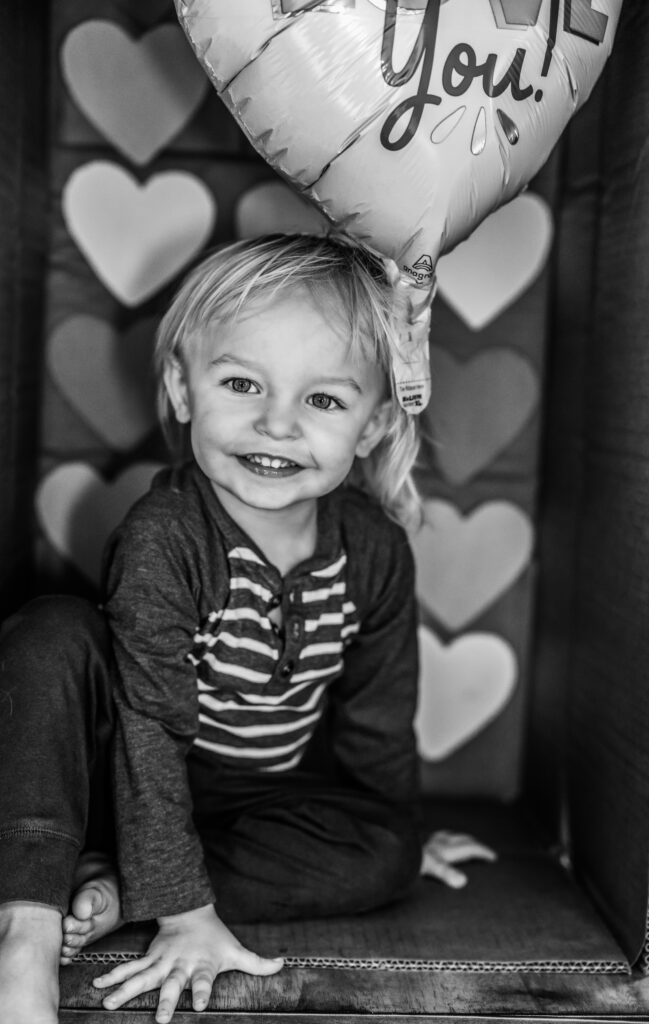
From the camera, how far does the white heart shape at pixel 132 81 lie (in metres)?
1.26

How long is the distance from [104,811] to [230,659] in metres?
0.20

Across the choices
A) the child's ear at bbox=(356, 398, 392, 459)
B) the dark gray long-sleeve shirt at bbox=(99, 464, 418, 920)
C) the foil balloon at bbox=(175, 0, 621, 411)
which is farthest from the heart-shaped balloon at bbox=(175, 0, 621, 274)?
the dark gray long-sleeve shirt at bbox=(99, 464, 418, 920)

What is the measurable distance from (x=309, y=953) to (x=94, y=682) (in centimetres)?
33

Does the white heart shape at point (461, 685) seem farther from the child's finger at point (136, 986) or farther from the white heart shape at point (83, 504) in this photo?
the child's finger at point (136, 986)

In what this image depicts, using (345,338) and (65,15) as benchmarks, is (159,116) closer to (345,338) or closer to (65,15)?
(65,15)

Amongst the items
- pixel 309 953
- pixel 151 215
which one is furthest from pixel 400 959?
pixel 151 215

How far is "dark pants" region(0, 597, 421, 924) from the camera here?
0.92 meters

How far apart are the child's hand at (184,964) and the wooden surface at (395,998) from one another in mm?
11

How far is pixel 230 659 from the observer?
43.4 inches

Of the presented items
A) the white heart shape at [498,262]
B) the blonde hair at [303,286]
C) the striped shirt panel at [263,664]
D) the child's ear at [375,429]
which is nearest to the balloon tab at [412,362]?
the blonde hair at [303,286]

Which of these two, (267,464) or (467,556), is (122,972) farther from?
(467,556)

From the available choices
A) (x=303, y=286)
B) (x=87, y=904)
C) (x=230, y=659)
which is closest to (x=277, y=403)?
(x=303, y=286)

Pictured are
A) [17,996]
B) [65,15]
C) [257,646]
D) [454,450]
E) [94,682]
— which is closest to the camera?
[17,996]

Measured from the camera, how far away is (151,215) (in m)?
1.30
